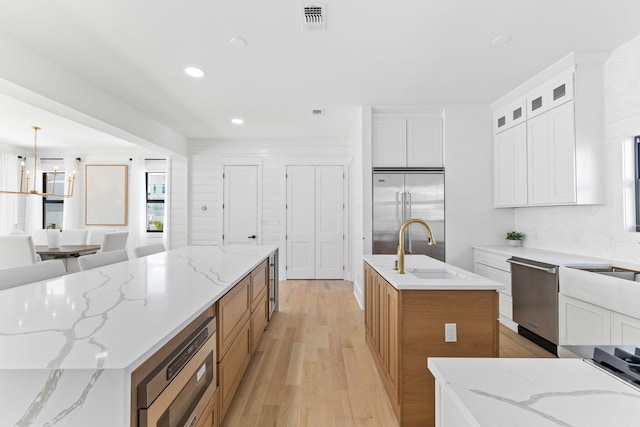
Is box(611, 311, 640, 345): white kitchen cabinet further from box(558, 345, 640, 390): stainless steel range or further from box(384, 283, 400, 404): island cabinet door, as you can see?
box(558, 345, 640, 390): stainless steel range

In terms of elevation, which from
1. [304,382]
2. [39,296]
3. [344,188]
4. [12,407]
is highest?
[344,188]

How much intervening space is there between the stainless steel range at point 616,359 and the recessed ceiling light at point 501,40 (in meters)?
2.60

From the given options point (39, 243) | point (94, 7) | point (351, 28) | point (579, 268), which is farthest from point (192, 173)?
point (579, 268)

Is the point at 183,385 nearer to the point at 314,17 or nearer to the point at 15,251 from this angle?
the point at 314,17

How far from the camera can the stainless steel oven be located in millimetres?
876

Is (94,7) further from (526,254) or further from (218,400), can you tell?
(526,254)

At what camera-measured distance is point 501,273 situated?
3387mm

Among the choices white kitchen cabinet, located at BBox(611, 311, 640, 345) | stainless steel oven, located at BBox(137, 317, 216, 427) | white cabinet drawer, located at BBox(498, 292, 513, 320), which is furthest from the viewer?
white cabinet drawer, located at BBox(498, 292, 513, 320)

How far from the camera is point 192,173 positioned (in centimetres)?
582

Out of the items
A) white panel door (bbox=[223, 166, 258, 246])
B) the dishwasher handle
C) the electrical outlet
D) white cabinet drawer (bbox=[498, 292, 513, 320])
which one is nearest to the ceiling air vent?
the electrical outlet

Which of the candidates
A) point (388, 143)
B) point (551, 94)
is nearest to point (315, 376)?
point (388, 143)

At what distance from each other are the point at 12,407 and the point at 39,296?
803 mm

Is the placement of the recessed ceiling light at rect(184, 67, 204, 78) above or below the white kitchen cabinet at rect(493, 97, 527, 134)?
above

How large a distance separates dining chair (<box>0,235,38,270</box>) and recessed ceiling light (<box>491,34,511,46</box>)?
203 inches
